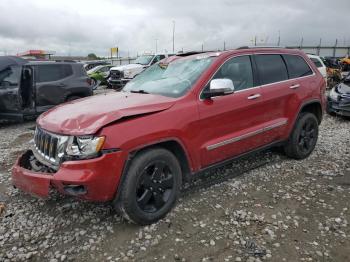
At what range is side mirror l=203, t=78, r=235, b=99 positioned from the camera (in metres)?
3.96

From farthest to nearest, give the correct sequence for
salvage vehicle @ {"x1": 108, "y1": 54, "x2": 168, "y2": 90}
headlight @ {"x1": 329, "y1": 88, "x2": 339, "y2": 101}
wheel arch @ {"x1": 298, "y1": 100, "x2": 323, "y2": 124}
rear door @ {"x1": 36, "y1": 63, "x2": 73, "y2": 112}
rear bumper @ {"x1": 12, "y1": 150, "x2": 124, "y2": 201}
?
salvage vehicle @ {"x1": 108, "y1": 54, "x2": 168, "y2": 90} < headlight @ {"x1": 329, "y1": 88, "x2": 339, "y2": 101} < rear door @ {"x1": 36, "y1": 63, "x2": 73, "y2": 112} < wheel arch @ {"x1": 298, "y1": 100, "x2": 323, "y2": 124} < rear bumper @ {"x1": 12, "y1": 150, "x2": 124, "y2": 201}

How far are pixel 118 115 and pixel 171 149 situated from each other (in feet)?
2.62

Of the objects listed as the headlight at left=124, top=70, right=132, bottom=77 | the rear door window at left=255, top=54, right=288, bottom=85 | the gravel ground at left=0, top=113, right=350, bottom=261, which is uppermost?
the rear door window at left=255, top=54, right=288, bottom=85

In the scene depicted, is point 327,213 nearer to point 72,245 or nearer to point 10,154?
point 72,245

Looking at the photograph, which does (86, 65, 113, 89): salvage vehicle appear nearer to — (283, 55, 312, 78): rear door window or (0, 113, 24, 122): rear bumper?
(0, 113, 24, 122): rear bumper

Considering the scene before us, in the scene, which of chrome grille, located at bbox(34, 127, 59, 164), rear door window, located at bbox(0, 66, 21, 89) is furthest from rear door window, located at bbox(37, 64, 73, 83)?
chrome grille, located at bbox(34, 127, 59, 164)

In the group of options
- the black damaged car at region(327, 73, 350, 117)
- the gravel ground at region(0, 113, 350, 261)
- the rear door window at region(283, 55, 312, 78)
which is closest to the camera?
the gravel ground at region(0, 113, 350, 261)

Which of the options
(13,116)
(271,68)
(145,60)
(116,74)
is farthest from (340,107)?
(145,60)

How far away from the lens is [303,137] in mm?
5711

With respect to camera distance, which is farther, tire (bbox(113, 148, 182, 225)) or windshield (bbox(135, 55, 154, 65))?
windshield (bbox(135, 55, 154, 65))

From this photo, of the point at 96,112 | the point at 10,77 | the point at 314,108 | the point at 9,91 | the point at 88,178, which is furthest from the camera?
the point at 10,77

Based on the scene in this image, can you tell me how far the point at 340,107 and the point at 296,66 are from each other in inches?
196

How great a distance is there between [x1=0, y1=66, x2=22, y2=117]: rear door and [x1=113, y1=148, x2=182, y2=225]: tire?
6.61 metres

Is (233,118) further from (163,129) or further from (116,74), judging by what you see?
(116,74)
